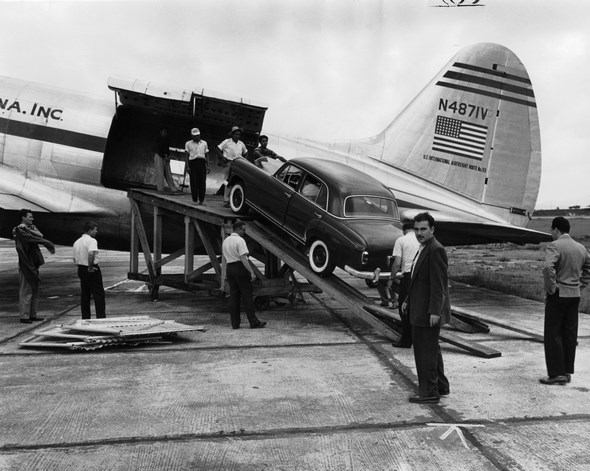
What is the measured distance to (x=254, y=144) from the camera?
16.0 meters

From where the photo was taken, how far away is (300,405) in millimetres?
5848

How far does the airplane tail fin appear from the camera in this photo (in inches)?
589

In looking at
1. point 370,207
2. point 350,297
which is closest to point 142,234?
point 370,207

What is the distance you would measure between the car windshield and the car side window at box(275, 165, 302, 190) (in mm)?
1238

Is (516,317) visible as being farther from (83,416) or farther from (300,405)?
(83,416)

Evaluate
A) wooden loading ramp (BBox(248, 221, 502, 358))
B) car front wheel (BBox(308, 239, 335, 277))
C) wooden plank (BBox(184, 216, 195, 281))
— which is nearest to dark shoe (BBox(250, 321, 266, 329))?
wooden loading ramp (BBox(248, 221, 502, 358))

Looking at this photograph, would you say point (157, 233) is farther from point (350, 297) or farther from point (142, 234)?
point (350, 297)

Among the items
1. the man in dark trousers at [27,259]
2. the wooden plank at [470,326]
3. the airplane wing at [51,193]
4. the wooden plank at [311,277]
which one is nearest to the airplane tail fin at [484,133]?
the wooden plank at [311,277]

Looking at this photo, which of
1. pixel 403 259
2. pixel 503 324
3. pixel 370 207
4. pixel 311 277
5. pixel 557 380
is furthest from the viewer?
pixel 370 207

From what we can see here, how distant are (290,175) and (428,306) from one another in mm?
5818

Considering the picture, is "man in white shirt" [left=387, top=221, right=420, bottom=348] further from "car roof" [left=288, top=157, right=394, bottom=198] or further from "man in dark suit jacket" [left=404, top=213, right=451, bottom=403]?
"man in dark suit jacket" [left=404, top=213, right=451, bottom=403]

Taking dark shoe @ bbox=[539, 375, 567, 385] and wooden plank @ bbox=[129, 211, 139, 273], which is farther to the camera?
wooden plank @ bbox=[129, 211, 139, 273]

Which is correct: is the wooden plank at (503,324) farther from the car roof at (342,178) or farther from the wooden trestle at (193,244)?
the wooden trestle at (193,244)

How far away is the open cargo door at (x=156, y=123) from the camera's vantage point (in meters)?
14.0
